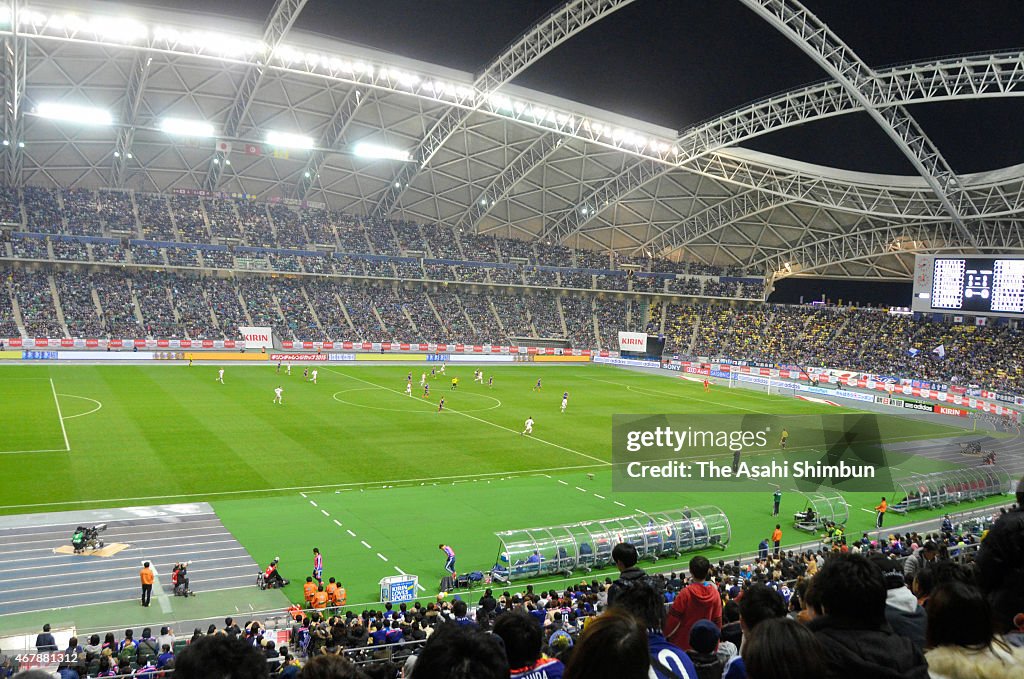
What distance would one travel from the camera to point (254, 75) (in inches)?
2270

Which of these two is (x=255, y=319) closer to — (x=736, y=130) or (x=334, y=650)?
(x=736, y=130)

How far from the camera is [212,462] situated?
32750 mm

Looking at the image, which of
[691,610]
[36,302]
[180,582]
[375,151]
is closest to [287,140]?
[375,151]

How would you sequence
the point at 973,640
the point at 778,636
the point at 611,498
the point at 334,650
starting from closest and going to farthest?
1. the point at 778,636
2. the point at 973,640
3. the point at 334,650
4. the point at 611,498

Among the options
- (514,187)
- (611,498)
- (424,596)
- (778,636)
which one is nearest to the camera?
(778,636)

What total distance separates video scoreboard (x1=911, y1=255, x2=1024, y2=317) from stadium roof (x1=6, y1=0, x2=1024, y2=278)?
3.48 m

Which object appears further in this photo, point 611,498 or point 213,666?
point 611,498

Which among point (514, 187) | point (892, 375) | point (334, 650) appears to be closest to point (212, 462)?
point (334, 650)

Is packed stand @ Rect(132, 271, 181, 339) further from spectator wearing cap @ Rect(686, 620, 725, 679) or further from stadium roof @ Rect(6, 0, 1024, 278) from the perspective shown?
spectator wearing cap @ Rect(686, 620, 725, 679)

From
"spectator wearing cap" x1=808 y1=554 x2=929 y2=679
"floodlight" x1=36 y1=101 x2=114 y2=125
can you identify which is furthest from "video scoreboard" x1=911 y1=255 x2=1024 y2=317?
"spectator wearing cap" x1=808 y1=554 x2=929 y2=679

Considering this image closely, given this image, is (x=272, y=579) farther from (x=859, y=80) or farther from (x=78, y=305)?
(x=78, y=305)

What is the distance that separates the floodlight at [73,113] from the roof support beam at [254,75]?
9301 millimetres

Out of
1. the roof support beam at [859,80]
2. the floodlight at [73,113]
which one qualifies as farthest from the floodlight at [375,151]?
the roof support beam at [859,80]

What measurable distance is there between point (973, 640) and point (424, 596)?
17.3 m
